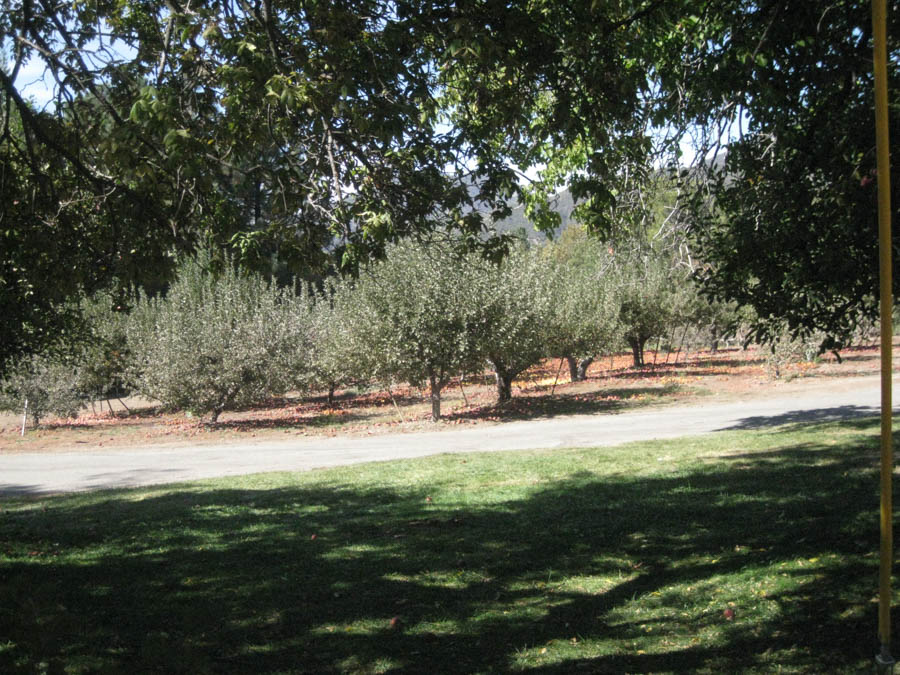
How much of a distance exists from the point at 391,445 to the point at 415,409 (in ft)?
26.2

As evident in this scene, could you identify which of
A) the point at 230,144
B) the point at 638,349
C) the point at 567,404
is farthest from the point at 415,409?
the point at 230,144

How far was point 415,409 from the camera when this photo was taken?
24531mm

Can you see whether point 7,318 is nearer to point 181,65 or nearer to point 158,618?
point 181,65

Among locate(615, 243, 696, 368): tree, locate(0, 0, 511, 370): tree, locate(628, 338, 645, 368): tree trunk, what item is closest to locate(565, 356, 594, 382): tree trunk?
locate(615, 243, 696, 368): tree

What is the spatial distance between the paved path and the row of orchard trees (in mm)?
2236

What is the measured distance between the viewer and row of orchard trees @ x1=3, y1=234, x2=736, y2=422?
754 inches

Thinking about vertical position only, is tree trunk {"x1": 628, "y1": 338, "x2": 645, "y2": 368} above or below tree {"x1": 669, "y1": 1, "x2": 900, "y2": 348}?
below

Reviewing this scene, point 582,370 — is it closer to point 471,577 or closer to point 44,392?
point 44,392

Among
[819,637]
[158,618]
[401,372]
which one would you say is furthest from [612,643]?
[401,372]

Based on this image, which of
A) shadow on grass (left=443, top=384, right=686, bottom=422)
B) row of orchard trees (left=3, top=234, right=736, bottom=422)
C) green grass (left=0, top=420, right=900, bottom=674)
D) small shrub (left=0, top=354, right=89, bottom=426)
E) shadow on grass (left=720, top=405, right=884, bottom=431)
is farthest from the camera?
small shrub (left=0, top=354, right=89, bottom=426)

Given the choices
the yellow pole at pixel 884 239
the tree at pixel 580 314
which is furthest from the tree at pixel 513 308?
the yellow pole at pixel 884 239

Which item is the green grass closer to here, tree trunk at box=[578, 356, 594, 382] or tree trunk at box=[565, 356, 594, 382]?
tree trunk at box=[565, 356, 594, 382]

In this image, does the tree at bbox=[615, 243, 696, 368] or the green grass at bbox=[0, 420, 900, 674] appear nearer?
the green grass at bbox=[0, 420, 900, 674]

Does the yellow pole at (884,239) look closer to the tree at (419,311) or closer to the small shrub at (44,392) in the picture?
the tree at (419,311)
